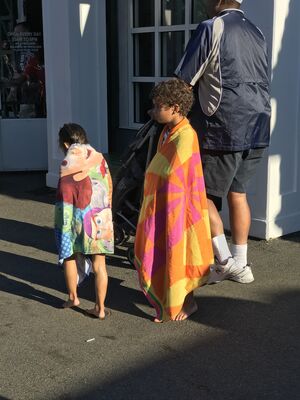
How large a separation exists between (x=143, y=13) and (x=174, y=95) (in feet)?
14.2

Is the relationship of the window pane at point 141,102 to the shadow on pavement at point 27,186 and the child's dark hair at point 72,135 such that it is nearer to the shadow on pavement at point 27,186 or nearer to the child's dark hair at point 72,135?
the shadow on pavement at point 27,186

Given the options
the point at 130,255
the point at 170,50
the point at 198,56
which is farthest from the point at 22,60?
the point at 198,56

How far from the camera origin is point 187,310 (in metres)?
3.92

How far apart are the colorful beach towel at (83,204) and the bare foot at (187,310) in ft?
2.08

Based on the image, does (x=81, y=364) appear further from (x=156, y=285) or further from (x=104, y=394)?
(x=156, y=285)

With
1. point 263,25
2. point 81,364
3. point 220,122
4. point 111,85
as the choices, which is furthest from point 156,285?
point 111,85

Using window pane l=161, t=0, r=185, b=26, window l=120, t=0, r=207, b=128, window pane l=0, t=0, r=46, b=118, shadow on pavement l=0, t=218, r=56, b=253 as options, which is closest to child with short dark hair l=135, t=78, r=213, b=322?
shadow on pavement l=0, t=218, r=56, b=253

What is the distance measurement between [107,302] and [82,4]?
4399 millimetres

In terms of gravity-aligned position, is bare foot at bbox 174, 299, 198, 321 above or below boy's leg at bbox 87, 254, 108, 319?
below

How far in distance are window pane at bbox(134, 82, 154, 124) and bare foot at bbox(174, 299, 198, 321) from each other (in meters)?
4.26

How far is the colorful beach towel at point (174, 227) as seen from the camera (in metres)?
3.66

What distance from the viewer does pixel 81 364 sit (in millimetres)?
3324

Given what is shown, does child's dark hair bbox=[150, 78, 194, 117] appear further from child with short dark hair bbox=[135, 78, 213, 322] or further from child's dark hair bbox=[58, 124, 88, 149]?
child's dark hair bbox=[58, 124, 88, 149]

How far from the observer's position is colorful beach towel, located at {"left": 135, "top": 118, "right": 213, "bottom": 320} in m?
3.66
